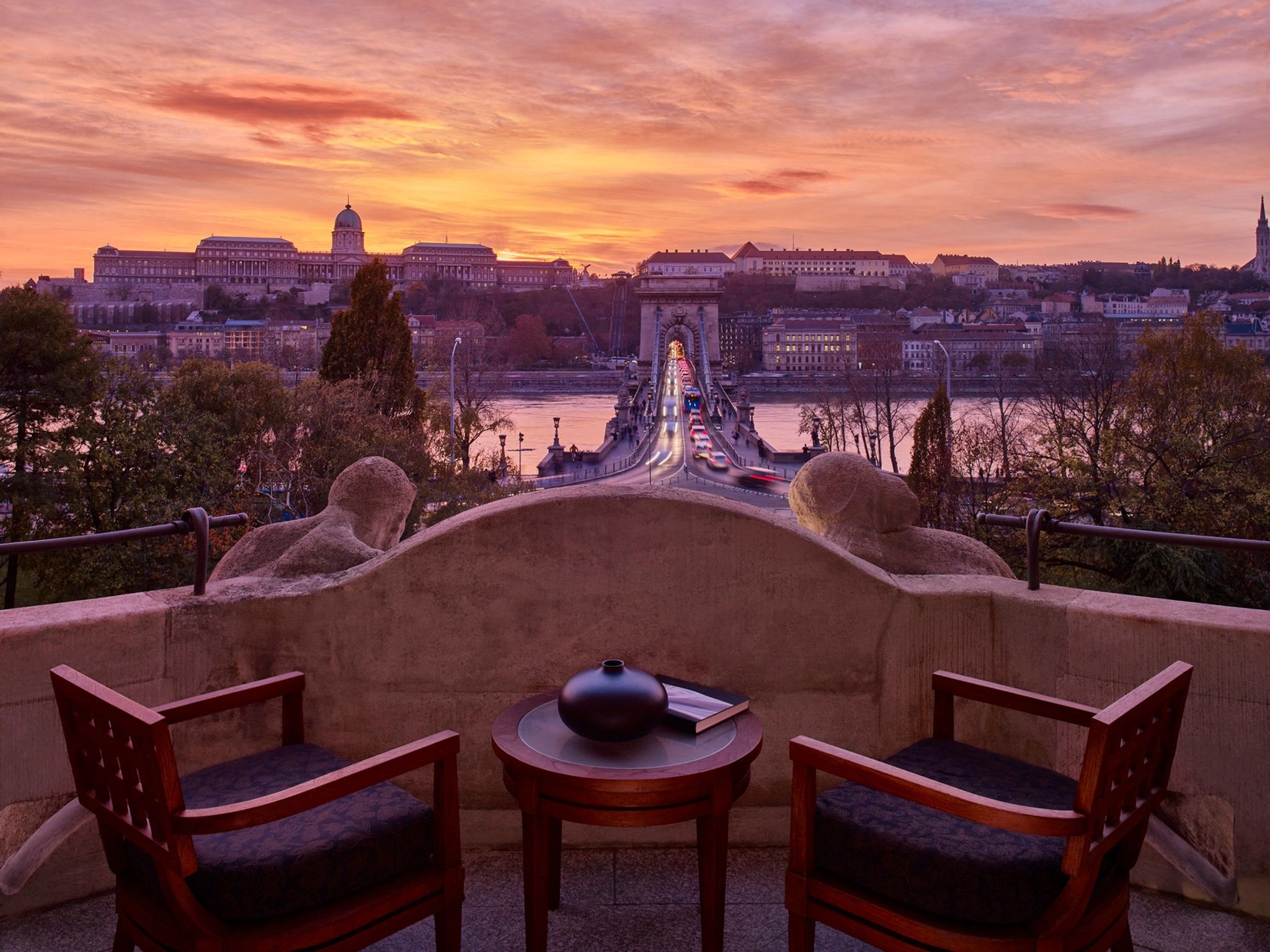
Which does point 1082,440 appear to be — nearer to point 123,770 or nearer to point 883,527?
point 883,527

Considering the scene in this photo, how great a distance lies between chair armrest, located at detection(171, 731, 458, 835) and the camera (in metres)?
1.55

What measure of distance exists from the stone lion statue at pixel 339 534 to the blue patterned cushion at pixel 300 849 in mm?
766

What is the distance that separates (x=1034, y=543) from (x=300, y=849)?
168 cm

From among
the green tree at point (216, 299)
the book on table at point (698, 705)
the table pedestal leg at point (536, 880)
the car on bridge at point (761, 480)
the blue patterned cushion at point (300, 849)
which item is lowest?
the car on bridge at point (761, 480)

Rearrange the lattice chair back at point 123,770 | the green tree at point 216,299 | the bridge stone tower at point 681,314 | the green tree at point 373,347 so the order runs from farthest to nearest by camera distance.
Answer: the green tree at point 216,299
the bridge stone tower at point 681,314
the green tree at point 373,347
the lattice chair back at point 123,770

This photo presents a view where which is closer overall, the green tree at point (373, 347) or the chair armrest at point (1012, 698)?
the chair armrest at point (1012, 698)

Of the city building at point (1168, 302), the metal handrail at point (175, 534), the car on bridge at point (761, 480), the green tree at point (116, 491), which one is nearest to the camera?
the metal handrail at point (175, 534)

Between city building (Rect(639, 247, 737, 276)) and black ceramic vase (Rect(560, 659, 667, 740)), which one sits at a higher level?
city building (Rect(639, 247, 737, 276))

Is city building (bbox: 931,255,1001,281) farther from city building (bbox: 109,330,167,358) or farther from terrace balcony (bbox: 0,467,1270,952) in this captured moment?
terrace balcony (bbox: 0,467,1270,952)

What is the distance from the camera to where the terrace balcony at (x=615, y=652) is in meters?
2.30

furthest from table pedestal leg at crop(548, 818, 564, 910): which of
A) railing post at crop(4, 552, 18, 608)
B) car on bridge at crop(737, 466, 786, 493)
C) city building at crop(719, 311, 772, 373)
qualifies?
city building at crop(719, 311, 772, 373)

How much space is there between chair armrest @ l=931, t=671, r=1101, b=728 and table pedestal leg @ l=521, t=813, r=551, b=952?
827 mm

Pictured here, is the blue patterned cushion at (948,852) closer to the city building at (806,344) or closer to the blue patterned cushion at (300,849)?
the blue patterned cushion at (300,849)

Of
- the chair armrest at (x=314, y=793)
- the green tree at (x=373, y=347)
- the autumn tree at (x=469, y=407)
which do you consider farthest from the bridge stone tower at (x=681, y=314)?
the chair armrest at (x=314, y=793)
